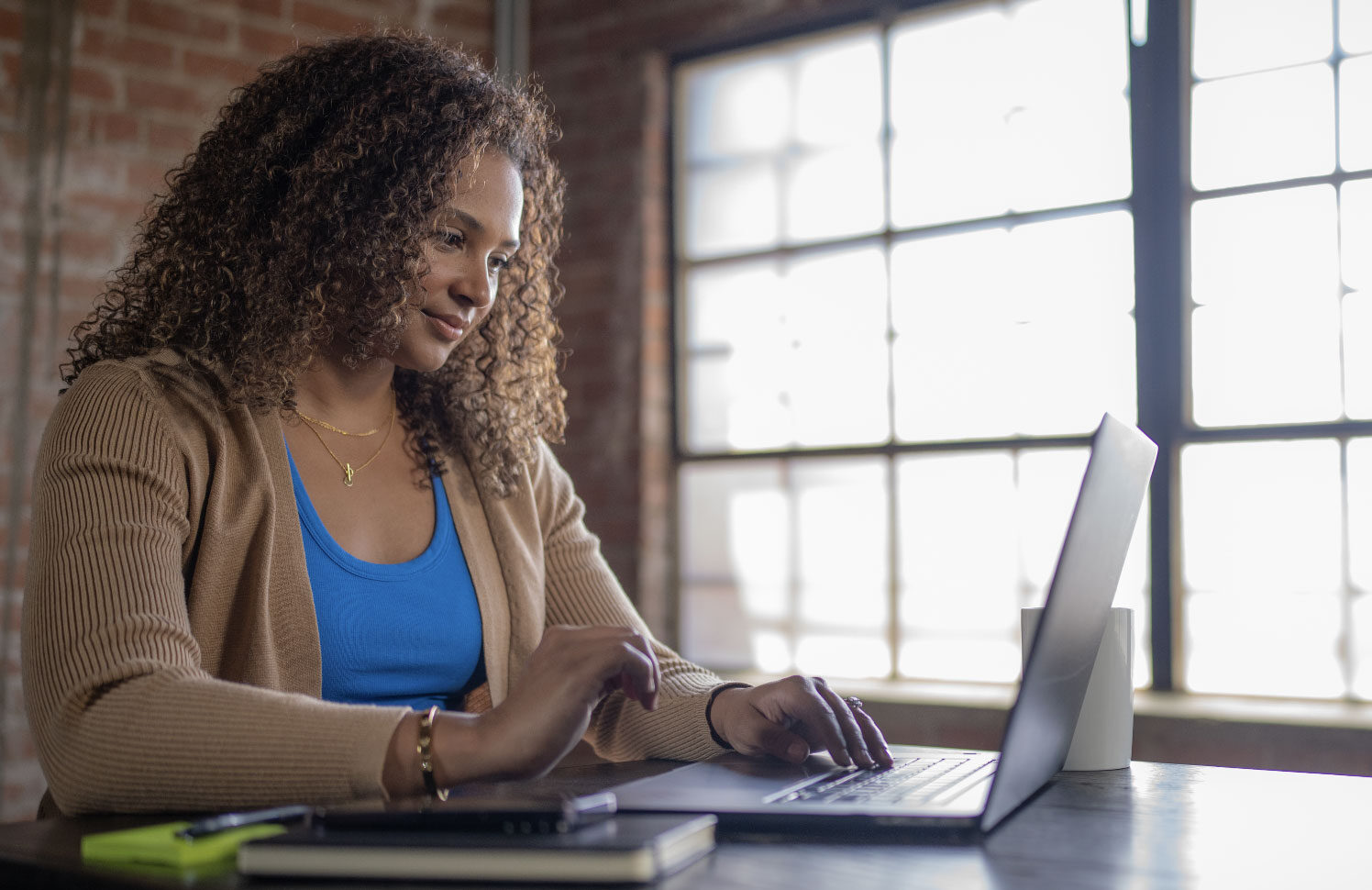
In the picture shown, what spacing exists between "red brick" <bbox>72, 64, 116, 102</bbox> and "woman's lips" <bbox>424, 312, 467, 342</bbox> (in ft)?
5.69

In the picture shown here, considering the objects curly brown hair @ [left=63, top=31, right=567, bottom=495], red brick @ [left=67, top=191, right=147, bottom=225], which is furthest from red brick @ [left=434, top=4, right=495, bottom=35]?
curly brown hair @ [left=63, top=31, right=567, bottom=495]

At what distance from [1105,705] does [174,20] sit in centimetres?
268

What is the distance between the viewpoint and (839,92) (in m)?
3.13

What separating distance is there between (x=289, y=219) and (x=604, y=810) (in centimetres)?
94

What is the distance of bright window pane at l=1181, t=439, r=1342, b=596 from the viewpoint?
2486 mm

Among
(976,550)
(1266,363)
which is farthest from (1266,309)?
(976,550)

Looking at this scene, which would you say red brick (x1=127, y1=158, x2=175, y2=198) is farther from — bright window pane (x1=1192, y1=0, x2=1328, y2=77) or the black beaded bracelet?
bright window pane (x1=1192, y1=0, x2=1328, y2=77)

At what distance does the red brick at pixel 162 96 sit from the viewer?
9.53 feet

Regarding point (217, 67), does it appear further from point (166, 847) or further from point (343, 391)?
point (166, 847)

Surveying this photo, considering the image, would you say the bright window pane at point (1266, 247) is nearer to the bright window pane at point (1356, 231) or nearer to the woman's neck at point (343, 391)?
the bright window pane at point (1356, 231)

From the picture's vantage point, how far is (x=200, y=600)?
4.34ft

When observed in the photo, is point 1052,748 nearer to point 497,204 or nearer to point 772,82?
point 497,204

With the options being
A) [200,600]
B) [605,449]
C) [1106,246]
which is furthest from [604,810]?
[605,449]

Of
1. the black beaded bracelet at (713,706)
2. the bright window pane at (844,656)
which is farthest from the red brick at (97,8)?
the black beaded bracelet at (713,706)
